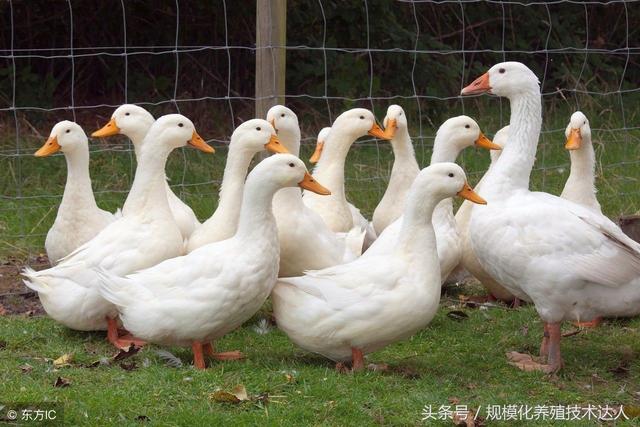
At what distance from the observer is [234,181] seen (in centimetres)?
650

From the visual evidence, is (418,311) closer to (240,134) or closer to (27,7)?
(240,134)

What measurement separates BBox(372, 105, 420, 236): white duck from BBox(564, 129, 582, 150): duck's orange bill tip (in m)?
1.06

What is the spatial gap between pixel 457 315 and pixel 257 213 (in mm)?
1840

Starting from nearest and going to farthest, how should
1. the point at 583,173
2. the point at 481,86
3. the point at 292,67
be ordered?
the point at 481,86
the point at 583,173
the point at 292,67

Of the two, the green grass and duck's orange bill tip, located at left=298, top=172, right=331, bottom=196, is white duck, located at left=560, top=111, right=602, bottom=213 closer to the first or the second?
the green grass

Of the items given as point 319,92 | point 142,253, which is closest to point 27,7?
point 319,92

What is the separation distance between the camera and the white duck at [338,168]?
286 inches

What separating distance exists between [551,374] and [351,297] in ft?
3.73

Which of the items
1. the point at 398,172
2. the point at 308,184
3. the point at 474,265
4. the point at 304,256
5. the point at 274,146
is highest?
the point at 274,146

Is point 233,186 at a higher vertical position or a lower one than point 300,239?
higher

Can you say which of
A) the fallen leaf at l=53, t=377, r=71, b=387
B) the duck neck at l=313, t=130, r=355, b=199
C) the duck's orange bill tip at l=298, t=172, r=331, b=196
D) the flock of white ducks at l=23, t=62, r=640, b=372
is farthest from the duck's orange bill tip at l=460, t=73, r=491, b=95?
the fallen leaf at l=53, t=377, r=71, b=387

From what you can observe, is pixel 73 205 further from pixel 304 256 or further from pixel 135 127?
pixel 304 256

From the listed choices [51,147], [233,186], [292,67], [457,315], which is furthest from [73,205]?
[292,67]

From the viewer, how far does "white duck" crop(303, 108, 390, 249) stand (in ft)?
23.8
